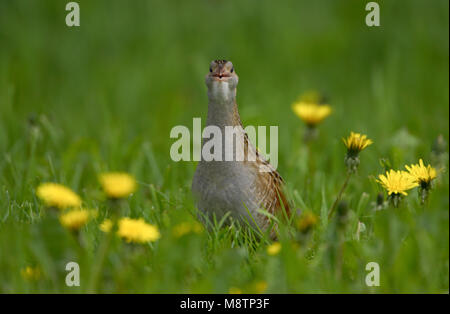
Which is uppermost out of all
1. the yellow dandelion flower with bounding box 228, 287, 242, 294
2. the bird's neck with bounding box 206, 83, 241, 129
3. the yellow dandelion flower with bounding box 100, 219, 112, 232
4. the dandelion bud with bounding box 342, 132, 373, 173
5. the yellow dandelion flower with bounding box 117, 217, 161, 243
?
the bird's neck with bounding box 206, 83, 241, 129

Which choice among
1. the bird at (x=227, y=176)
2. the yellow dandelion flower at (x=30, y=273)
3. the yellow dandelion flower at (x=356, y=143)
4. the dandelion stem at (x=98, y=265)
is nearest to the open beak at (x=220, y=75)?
the bird at (x=227, y=176)

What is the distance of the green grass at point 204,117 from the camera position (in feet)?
10.0

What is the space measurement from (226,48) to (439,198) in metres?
4.94

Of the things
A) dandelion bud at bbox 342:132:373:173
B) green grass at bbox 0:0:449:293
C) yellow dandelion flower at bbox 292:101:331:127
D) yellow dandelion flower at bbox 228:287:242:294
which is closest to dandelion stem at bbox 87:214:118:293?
green grass at bbox 0:0:449:293

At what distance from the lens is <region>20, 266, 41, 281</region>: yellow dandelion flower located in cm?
307

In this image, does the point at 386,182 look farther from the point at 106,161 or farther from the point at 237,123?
the point at 106,161

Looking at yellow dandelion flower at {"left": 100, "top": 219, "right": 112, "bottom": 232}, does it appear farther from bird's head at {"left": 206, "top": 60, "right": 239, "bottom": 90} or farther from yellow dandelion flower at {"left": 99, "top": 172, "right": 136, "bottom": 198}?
bird's head at {"left": 206, "top": 60, "right": 239, "bottom": 90}

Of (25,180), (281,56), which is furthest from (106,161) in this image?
(281,56)

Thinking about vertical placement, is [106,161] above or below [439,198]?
above

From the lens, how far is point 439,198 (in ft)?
10.8

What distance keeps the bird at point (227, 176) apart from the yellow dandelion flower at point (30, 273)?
0.94 m

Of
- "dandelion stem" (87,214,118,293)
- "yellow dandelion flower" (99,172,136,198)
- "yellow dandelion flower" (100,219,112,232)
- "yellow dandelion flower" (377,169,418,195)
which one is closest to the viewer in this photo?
"yellow dandelion flower" (99,172,136,198)

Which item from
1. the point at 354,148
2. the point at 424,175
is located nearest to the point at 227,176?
the point at 354,148

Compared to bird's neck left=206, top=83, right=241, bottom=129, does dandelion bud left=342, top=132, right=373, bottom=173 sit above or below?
below
